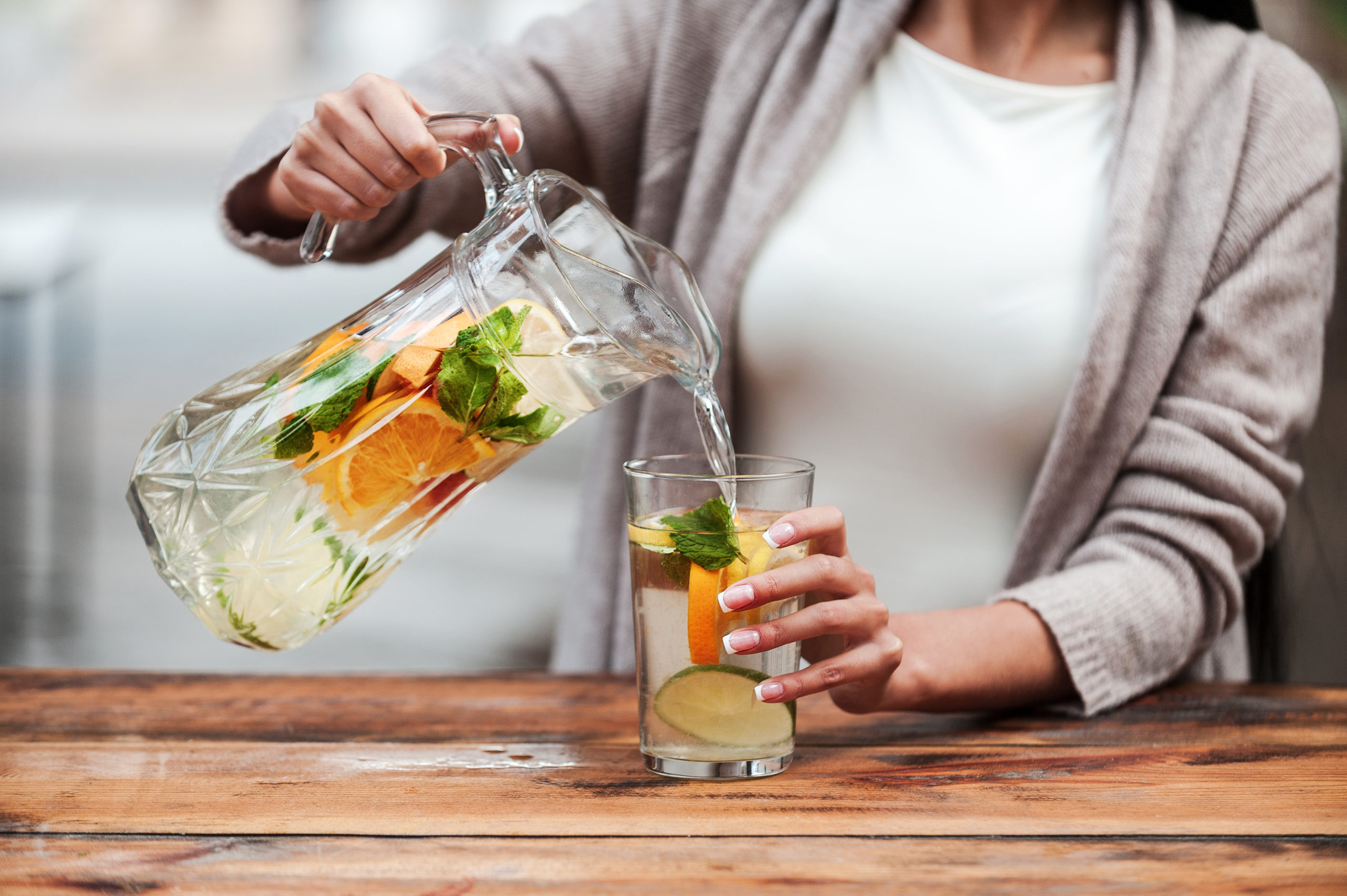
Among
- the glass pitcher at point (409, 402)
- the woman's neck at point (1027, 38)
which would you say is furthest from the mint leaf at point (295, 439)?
the woman's neck at point (1027, 38)

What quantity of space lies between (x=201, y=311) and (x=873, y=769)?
4.44ft

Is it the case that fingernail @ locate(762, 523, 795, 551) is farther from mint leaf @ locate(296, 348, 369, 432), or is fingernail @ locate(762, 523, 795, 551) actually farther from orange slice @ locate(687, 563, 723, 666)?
mint leaf @ locate(296, 348, 369, 432)

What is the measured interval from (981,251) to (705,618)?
2.00 feet

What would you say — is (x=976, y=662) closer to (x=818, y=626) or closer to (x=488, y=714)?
(x=818, y=626)

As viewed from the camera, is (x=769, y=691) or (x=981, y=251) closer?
(x=769, y=691)

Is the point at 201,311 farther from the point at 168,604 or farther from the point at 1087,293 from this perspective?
the point at 1087,293

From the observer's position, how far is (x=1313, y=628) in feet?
4.97

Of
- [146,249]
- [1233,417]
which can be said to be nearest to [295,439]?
[1233,417]

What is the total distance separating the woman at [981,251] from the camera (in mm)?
1026

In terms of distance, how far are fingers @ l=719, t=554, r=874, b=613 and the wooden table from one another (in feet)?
0.39

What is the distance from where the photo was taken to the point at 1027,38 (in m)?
1.19

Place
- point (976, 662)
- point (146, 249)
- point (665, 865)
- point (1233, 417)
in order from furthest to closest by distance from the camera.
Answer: point (146, 249)
point (1233, 417)
point (976, 662)
point (665, 865)

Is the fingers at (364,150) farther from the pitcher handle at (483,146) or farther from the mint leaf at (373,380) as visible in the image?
the mint leaf at (373,380)

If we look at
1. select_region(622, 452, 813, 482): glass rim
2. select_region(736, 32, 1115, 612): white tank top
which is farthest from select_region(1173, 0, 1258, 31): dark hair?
select_region(622, 452, 813, 482): glass rim
